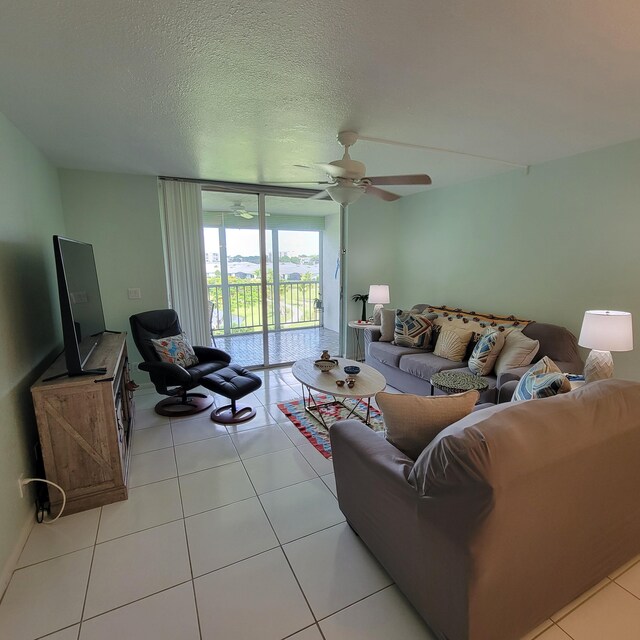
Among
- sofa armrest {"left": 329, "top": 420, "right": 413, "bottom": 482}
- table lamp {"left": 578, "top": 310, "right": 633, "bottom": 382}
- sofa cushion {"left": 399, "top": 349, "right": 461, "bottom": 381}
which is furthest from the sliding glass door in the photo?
table lamp {"left": 578, "top": 310, "right": 633, "bottom": 382}

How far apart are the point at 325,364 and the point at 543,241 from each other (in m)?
2.44

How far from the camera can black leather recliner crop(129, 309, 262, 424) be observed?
3.12m

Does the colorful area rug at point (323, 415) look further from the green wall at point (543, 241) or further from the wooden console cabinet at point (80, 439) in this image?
the green wall at point (543, 241)

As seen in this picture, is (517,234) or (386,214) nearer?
(517,234)

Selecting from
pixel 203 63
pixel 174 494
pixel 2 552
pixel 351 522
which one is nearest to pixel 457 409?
pixel 351 522

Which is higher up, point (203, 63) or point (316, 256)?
point (203, 63)

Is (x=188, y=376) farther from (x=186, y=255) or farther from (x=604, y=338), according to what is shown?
(x=604, y=338)

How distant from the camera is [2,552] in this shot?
163 cm

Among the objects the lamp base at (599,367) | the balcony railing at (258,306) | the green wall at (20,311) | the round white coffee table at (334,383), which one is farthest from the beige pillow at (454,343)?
the green wall at (20,311)

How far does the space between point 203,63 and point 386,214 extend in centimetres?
383

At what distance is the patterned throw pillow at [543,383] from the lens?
170 cm

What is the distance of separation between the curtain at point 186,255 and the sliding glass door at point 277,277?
1.02 m

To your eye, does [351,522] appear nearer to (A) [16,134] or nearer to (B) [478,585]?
(B) [478,585]

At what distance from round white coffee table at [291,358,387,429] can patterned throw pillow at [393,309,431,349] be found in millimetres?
934
